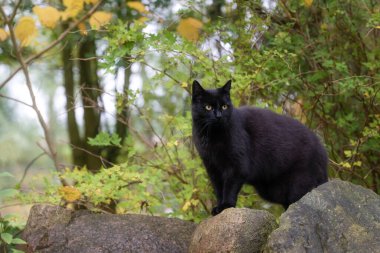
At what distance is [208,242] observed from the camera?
367 cm

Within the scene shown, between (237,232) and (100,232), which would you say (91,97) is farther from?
(237,232)

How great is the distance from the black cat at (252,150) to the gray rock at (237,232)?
42 cm

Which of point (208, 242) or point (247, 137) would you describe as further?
point (247, 137)

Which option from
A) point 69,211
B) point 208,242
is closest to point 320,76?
point 208,242

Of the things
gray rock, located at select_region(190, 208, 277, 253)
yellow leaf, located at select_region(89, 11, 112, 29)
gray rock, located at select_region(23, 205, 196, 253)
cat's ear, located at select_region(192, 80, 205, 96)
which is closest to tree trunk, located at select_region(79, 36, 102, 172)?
yellow leaf, located at select_region(89, 11, 112, 29)

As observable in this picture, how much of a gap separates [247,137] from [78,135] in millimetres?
3424

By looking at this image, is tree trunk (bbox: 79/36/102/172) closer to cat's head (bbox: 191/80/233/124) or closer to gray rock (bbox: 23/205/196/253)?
gray rock (bbox: 23/205/196/253)

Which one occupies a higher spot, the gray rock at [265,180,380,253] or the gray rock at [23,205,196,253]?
the gray rock at [265,180,380,253]

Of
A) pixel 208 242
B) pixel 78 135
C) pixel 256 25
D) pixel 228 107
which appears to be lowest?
pixel 208 242

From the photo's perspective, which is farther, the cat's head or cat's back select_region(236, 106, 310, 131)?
cat's back select_region(236, 106, 310, 131)

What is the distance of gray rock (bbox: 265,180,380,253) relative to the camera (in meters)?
3.26

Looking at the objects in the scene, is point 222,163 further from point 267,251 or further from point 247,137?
point 267,251

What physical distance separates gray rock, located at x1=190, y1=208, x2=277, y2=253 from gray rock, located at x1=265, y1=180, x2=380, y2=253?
26 cm

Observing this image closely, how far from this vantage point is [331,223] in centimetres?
345
